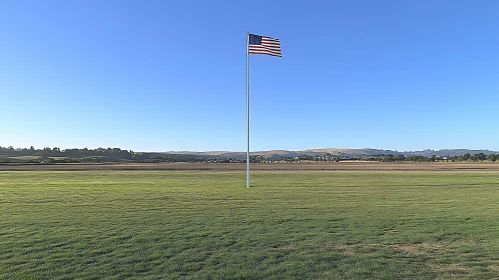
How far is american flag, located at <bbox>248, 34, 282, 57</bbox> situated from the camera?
23016 millimetres

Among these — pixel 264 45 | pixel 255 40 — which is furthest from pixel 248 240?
pixel 255 40

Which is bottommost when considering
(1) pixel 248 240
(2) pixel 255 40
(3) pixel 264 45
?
(1) pixel 248 240

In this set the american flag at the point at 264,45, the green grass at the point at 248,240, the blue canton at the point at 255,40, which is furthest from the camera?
the blue canton at the point at 255,40

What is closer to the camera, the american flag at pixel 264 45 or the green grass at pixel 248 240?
the green grass at pixel 248 240

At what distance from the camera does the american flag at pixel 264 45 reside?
23016 mm

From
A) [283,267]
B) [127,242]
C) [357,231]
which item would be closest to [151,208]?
[127,242]

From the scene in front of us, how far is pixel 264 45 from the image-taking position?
913 inches

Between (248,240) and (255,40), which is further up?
(255,40)

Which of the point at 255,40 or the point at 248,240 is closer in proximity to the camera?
the point at 248,240

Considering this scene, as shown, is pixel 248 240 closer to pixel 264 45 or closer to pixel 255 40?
pixel 264 45

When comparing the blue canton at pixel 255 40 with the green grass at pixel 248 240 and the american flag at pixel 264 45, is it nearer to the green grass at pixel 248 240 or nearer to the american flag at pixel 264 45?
the american flag at pixel 264 45

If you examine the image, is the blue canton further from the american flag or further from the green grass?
the green grass

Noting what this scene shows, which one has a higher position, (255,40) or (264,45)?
(255,40)

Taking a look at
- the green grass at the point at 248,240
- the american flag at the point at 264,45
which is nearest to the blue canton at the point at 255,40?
the american flag at the point at 264,45
